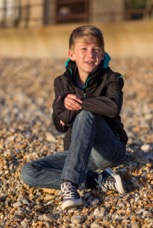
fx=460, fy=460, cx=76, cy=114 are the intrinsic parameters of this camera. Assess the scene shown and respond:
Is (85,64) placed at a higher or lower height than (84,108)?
higher

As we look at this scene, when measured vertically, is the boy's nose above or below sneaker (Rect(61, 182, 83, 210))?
above

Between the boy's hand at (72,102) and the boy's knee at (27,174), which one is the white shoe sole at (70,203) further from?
the boy's hand at (72,102)

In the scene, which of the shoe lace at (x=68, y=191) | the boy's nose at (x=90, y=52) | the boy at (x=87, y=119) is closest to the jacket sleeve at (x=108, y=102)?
the boy at (x=87, y=119)

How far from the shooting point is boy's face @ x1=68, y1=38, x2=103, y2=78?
401 centimetres

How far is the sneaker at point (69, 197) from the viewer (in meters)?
3.63

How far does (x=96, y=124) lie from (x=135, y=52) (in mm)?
11522

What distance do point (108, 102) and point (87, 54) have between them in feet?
1.53

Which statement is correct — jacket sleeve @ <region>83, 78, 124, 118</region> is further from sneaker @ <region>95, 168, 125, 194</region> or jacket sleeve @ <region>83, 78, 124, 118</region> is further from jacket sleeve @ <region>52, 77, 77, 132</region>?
sneaker @ <region>95, 168, 125, 194</region>

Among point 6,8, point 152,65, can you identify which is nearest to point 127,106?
point 152,65

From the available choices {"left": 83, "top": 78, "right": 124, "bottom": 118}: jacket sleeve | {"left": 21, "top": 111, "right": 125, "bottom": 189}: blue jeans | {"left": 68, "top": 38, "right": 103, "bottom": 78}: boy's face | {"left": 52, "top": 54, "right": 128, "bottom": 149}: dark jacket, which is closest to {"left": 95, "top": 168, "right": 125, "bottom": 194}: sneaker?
{"left": 21, "top": 111, "right": 125, "bottom": 189}: blue jeans

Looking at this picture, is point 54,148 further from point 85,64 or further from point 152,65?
point 152,65

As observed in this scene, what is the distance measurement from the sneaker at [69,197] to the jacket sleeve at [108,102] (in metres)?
0.65

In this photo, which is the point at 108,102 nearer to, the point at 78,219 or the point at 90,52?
the point at 90,52

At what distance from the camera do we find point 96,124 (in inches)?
152
